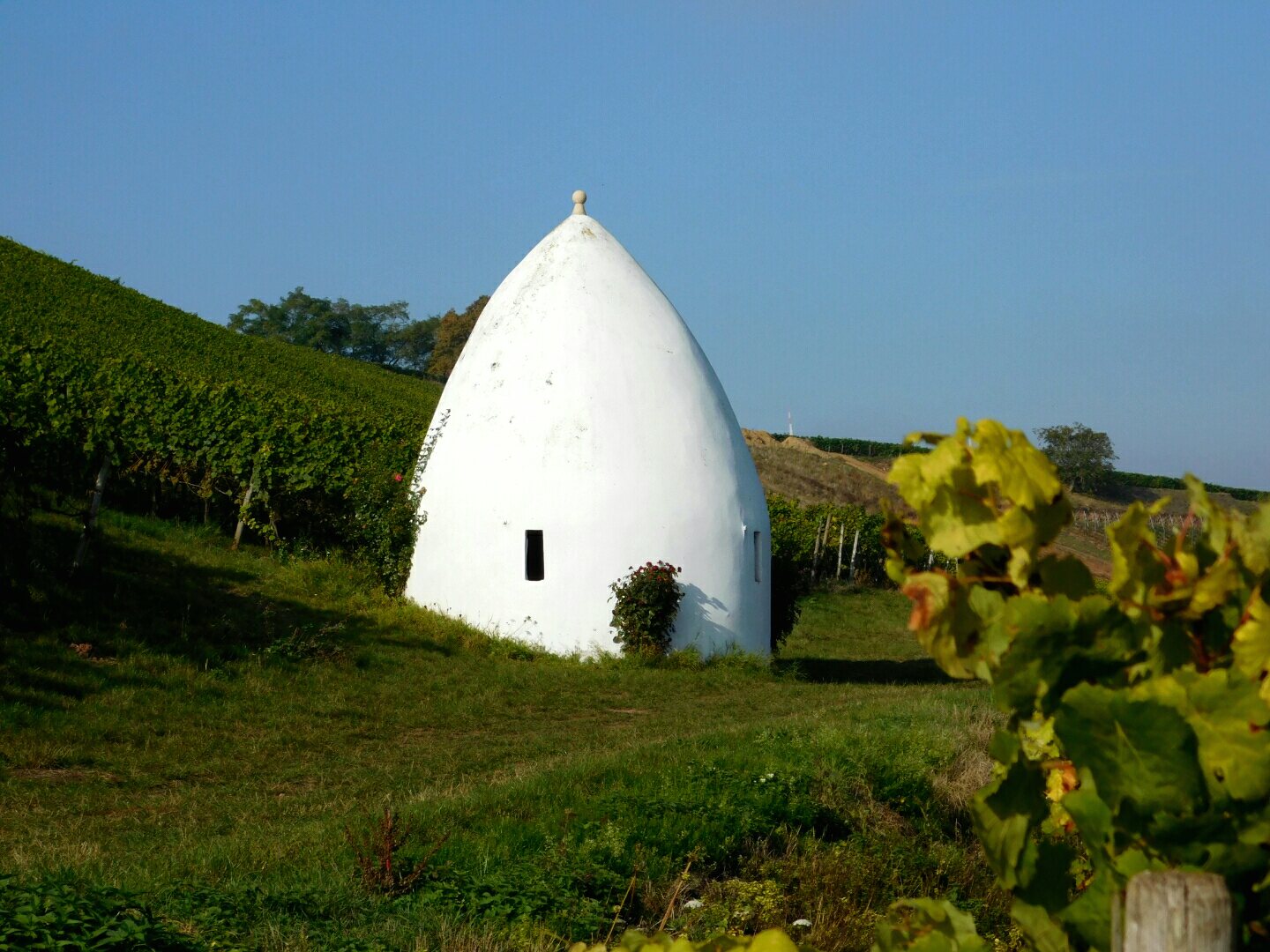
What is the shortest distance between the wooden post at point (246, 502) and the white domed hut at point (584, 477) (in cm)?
367

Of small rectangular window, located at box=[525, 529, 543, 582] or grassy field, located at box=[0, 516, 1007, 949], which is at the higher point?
small rectangular window, located at box=[525, 529, 543, 582]

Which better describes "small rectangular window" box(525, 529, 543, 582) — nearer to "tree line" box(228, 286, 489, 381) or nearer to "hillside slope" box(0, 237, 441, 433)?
"hillside slope" box(0, 237, 441, 433)

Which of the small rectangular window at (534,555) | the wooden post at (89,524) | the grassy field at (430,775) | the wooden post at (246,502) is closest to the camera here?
the grassy field at (430,775)

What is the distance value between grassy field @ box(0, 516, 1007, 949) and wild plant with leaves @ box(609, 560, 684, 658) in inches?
22.8

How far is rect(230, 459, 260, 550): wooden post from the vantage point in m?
20.1

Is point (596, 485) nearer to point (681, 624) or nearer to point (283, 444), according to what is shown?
point (681, 624)

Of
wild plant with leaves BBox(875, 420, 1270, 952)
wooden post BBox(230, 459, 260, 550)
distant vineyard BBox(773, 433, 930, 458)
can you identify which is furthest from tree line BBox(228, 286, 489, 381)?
wild plant with leaves BBox(875, 420, 1270, 952)

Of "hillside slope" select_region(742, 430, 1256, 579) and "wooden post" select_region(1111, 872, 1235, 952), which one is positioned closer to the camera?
"wooden post" select_region(1111, 872, 1235, 952)

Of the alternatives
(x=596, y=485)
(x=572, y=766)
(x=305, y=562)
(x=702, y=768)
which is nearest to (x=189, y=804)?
(x=572, y=766)

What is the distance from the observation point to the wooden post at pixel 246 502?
793 inches

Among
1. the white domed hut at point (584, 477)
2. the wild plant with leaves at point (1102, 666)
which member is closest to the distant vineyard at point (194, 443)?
the white domed hut at point (584, 477)

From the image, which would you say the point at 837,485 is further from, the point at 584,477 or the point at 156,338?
the point at 584,477

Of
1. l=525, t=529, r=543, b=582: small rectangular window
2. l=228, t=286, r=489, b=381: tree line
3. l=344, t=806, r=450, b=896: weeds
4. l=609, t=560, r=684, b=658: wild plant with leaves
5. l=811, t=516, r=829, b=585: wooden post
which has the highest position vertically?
l=228, t=286, r=489, b=381: tree line

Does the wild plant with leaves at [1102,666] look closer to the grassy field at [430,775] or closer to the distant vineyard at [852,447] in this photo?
the grassy field at [430,775]
